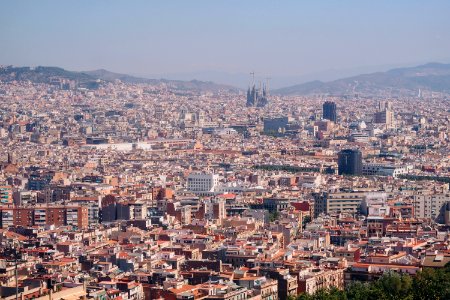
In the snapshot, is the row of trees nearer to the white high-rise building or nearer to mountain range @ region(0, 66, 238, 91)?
the white high-rise building

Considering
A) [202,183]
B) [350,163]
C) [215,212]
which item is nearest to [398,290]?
[215,212]

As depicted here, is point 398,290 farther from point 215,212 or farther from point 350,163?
point 350,163

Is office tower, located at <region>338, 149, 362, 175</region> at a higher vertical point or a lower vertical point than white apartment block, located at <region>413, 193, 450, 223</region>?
lower

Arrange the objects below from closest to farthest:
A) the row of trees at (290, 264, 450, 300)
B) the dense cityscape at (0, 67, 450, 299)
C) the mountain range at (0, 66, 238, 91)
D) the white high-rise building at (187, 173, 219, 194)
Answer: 1. the row of trees at (290, 264, 450, 300)
2. the dense cityscape at (0, 67, 450, 299)
3. the white high-rise building at (187, 173, 219, 194)
4. the mountain range at (0, 66, 238, 91)

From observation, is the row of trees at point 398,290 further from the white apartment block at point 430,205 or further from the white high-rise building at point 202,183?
the white high-rise building at point 202,183

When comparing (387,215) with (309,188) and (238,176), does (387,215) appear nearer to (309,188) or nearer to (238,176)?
(309,188)

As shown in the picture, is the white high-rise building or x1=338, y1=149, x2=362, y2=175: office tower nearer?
the white high-rise building

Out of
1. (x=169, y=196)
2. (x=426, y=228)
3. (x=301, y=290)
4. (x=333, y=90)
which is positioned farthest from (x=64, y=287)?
(x=333, y=90)

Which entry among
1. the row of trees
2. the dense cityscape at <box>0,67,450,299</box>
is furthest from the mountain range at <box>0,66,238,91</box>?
the row of trees
